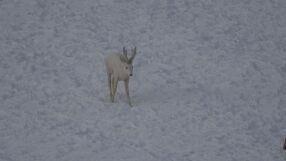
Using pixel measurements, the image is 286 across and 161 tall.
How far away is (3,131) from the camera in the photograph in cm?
1087

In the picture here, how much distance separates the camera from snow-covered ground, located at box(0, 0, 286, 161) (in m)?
10.6

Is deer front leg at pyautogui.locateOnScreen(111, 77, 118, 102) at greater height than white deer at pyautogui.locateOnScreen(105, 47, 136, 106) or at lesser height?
lesser

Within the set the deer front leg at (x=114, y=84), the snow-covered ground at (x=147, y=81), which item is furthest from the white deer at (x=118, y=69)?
the snow-covered ground at (x=147, y=81)

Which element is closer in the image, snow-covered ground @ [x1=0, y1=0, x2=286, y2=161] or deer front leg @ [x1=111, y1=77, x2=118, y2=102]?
snow-covered ground @ [x1=0, y1=0, x2=286, y2=161]

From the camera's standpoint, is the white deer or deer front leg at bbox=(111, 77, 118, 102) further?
deer front leg at bbox=(111, 77, 118, 102)

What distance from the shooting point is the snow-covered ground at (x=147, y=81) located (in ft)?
34.7

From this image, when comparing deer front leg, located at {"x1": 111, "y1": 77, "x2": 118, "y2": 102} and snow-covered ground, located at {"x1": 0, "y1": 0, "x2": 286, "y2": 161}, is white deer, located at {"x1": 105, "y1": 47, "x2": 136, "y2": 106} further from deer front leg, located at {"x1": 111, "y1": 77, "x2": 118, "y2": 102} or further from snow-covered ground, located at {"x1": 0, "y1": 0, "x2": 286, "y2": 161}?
snow-covered ground, located at {"x1": 0, "y1": 0, "x2": 286, "y2": 161}

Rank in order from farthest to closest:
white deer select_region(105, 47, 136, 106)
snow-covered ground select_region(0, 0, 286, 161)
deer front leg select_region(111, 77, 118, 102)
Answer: deer front leg select_region(111, 77, 118, 102) → white deer select_region(105, 47, 136, 106) → snow-covered ground select_region(0, 0, 286, 161)

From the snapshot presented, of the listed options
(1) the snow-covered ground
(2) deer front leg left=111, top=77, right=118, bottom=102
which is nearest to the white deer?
(2) deer front leg left=111, top=77, right=118, bottom=102

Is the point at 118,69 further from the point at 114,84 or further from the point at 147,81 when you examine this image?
the point at 147,81

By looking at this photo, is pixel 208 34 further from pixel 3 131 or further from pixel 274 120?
pixel 3 131

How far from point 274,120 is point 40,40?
24.0 ft

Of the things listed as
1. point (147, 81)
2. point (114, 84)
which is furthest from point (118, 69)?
point (147, 81)

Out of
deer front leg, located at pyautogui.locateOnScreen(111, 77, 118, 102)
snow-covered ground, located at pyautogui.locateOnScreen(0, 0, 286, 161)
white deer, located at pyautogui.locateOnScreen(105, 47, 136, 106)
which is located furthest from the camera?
deer front leg, located at pyautogui.locateOnScreen(111, 77, 118, 102)
